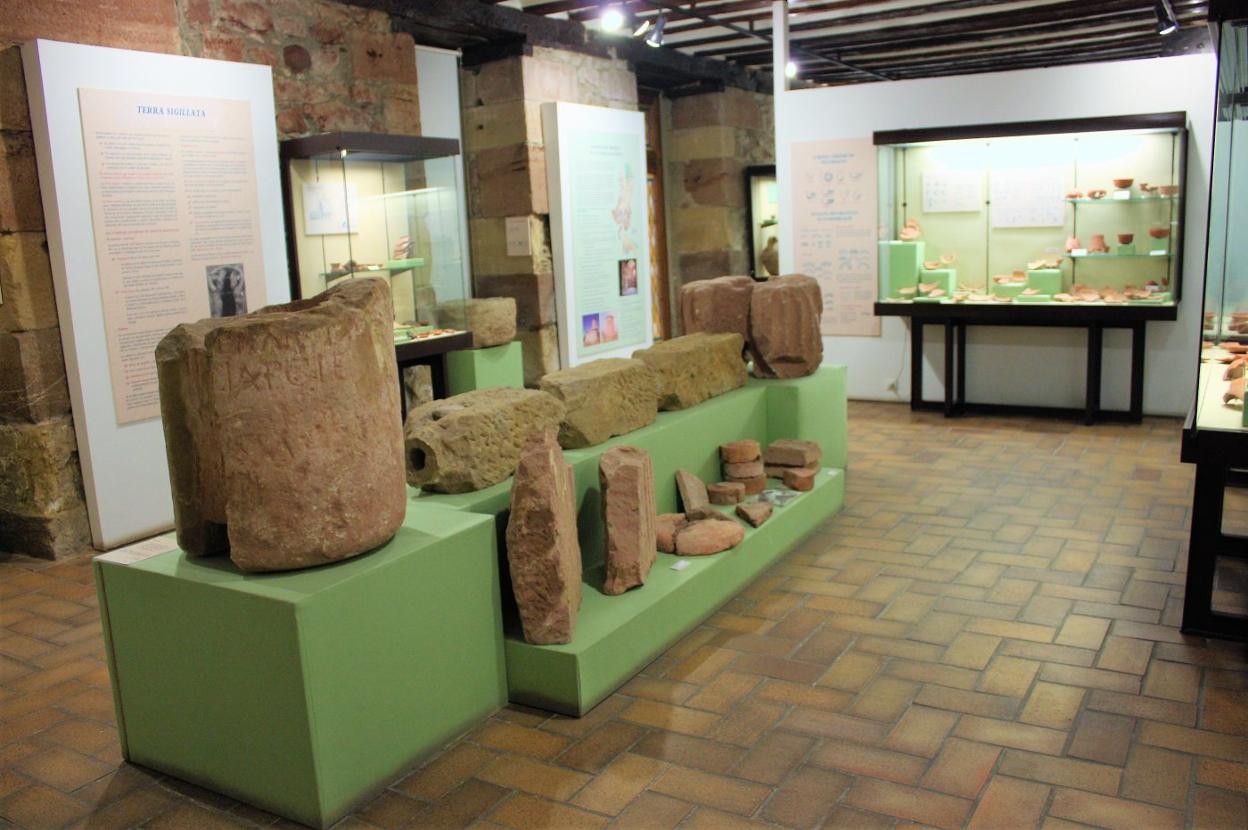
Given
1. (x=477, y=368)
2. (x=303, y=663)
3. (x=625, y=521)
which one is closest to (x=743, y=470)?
(x=625, y=521)

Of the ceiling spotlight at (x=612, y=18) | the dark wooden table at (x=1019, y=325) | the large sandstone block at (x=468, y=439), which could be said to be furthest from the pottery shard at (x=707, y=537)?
the ceiling spotlight at (x=612, y=18)

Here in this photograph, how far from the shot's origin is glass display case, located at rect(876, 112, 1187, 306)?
26.5ft

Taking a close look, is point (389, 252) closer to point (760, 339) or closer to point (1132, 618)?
point (760, 339)

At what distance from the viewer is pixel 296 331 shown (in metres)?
3.14

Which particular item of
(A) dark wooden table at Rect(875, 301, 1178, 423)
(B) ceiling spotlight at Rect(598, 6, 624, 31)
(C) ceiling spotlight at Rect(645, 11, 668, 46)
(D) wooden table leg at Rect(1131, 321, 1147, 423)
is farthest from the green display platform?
(C) ceiling spotlight at Rect(645, 11, 668, 46)

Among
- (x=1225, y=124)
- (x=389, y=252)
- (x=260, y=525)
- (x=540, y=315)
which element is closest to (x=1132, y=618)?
(x=1225, y=124)

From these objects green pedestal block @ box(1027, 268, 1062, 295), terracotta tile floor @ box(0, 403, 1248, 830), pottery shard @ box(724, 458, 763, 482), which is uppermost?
green pedestal block @ box(1027, 268, 1062, 295)

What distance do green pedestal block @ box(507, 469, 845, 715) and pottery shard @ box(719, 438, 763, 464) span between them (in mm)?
604

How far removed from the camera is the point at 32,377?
19.1 feet

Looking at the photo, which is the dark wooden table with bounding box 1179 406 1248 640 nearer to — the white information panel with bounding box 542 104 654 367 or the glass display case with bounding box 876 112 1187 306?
the glass display case with bounding box 876 112 1187 306

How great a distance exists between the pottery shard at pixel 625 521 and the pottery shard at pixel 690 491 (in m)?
0.77

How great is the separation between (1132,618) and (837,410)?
2598 millimetres

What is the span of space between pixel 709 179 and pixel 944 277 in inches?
195

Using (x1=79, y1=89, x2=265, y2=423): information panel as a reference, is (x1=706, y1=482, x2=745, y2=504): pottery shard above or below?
below
